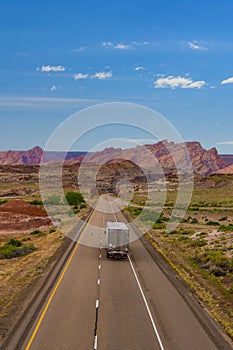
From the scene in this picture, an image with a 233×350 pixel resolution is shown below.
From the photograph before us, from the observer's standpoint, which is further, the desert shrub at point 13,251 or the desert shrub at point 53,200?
the desert shrub at point 53,200

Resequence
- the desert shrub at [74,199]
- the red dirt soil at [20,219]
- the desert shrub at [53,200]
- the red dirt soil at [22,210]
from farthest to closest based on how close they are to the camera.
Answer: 1. the desert shrub at [74,199]
2. the desert shrub at [53,200]
3. the red dirt soil at [22,210]
4. the red dirt soil at [20,219]

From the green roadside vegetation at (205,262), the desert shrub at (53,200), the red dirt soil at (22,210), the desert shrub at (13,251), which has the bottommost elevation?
the desert shrub at (13,251)

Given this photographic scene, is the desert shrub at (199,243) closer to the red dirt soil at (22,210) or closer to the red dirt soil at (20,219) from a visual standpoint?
the red dirt soil at (20,219)

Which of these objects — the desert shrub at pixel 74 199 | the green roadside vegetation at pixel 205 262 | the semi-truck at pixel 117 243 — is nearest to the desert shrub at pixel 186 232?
the green roadside vegetation at pixel 205 262

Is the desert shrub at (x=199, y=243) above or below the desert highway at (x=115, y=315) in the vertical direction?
above

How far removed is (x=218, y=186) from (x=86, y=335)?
18666 cm

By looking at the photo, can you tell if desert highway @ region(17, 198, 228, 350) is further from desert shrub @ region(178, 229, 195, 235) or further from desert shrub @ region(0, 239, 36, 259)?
desert shrub @ region(178, 229, 195, 235)

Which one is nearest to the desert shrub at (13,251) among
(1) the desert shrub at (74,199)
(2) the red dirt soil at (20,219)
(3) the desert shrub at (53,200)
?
(2) the red dirt soil at (20,219)

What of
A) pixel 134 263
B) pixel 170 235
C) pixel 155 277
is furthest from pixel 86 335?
pixel 170 235

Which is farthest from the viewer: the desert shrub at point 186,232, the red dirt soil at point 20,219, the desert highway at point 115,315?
the red dirt soil at point 20,219

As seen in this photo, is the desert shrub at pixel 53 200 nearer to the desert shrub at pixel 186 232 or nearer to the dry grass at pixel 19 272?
the desert shrub at pixel 186 232

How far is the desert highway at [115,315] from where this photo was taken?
16125 mm

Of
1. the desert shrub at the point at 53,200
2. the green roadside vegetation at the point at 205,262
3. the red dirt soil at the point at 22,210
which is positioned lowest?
the green roadside vegetation at the point at 205,262

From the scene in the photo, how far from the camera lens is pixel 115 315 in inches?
774
